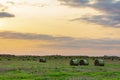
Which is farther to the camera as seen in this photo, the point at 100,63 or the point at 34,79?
the point at 100,63

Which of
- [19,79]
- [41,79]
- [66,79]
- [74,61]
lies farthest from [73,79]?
[74,61]

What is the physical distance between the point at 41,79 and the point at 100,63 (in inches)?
1224

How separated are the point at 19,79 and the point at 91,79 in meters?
7.72

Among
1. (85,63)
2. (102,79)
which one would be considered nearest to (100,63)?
(85,63)

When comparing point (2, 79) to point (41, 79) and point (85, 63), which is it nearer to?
point (41, 79)

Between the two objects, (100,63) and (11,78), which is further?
(100,63)

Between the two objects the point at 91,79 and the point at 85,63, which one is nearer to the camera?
the point at 91,79

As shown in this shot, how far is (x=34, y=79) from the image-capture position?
35.0 meters

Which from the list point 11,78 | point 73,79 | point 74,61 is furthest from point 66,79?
point 74,61

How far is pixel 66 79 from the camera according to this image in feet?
115

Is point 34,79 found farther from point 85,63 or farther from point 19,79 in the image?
point 85,63

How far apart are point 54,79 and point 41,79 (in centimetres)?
143

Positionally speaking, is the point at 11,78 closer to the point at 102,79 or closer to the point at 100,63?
the point at 102,79

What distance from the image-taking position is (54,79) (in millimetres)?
35250
